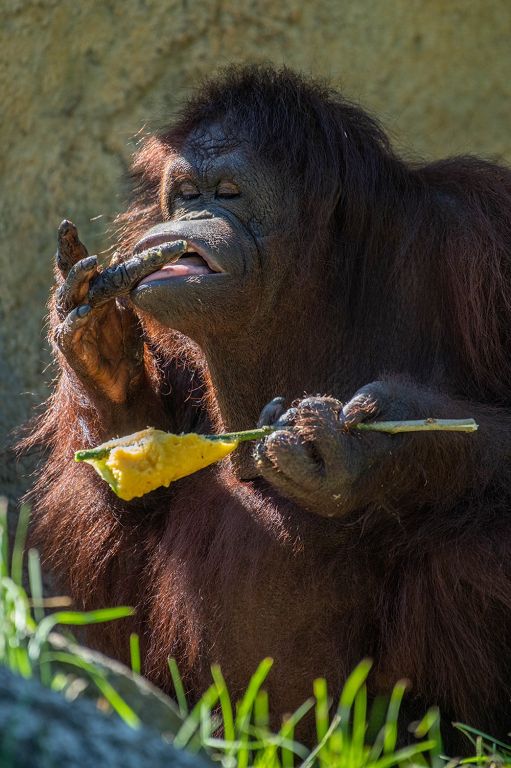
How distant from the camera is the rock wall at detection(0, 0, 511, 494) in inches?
243

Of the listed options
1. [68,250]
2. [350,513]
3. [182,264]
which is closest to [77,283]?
[68,250]

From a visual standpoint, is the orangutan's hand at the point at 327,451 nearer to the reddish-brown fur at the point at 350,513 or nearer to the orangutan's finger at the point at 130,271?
the reddish-brown fur at the point at 350,513

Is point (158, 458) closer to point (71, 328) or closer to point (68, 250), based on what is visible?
point (71, 328)

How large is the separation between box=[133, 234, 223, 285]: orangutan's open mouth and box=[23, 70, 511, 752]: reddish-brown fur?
40cm

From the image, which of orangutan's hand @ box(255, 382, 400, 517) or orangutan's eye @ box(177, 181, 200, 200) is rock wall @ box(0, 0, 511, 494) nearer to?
orangutan's eye @ box(177, 181, 200, 200)

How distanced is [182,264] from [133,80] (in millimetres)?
2535

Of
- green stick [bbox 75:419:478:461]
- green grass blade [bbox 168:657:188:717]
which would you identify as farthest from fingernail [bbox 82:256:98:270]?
green grass blade [bbox 168:657:188:717]

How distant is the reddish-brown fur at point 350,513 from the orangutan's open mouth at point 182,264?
405mm

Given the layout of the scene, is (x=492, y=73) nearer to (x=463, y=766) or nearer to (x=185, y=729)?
(x=463, y=766)

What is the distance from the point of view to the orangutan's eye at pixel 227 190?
14.0 feet

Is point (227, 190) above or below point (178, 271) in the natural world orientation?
above

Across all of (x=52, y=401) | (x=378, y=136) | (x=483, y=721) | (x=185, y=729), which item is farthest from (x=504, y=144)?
(x=185, y=729)

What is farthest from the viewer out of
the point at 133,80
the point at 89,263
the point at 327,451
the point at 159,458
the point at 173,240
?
the point at 133,80

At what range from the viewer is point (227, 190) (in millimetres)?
4270
